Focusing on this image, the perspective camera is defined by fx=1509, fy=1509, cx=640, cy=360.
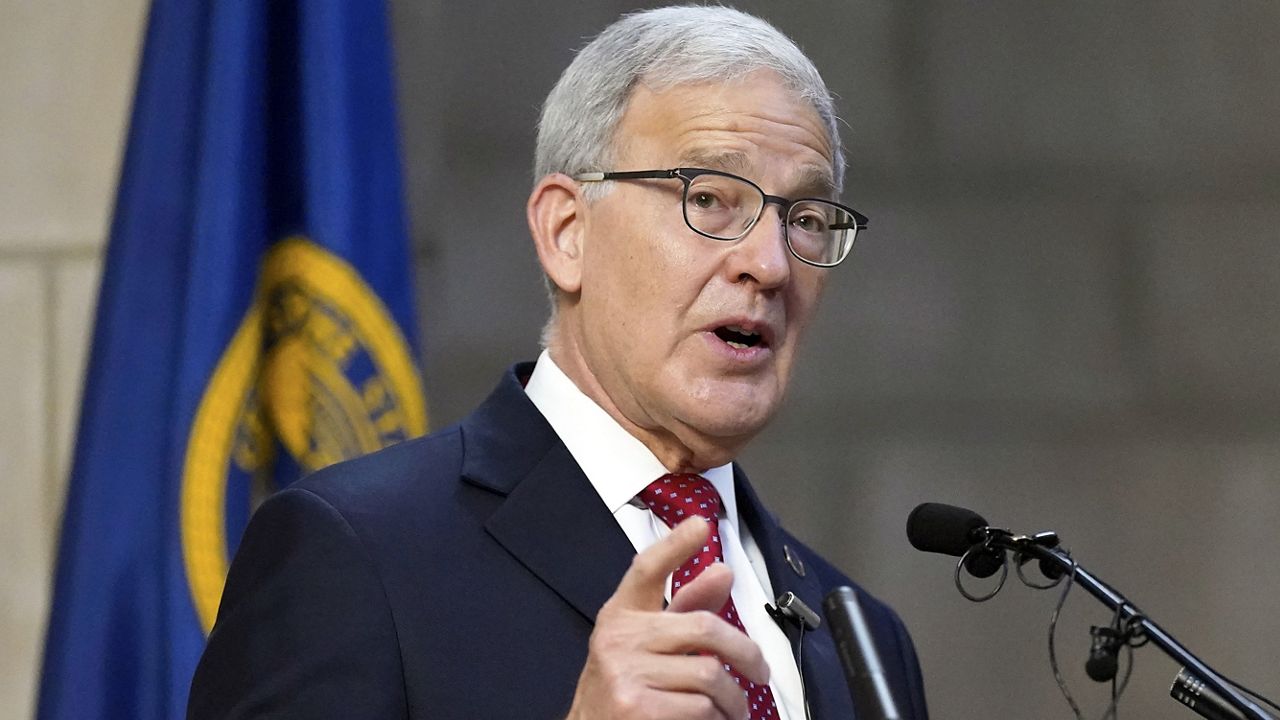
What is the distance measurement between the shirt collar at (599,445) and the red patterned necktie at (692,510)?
2cm

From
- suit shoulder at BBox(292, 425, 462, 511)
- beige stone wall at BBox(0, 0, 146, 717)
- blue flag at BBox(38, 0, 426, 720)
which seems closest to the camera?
suit shoulder at BBox(292, 425, 462, 511)

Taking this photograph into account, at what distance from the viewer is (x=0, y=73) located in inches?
139

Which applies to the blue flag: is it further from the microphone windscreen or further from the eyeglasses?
the microphone windscreen

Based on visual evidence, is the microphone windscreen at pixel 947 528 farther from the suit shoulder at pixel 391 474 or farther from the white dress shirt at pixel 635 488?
the suit shoulder at pixel 391 474

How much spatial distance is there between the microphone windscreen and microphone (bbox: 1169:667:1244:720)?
0.30 meters

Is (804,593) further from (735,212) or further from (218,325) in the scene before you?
(218,325)

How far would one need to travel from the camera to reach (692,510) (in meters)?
2.12

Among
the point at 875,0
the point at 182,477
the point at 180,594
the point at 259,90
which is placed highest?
the point at 875,0

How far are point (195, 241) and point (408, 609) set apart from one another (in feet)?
4.42

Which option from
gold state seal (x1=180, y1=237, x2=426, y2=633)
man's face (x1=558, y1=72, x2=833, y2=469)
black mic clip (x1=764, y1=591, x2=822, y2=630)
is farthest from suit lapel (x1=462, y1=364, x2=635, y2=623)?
gold state seal (x1=180, y1=237, x2=426, y2=633)

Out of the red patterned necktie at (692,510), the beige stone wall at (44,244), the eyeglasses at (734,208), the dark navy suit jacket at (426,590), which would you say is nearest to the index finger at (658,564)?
the dark navy suit jacket at (426,590)

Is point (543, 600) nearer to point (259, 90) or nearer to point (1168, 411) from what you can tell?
point (259, 90)

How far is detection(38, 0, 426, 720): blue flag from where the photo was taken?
2.83m

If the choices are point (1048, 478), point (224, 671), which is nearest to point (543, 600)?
point (224, 671)
